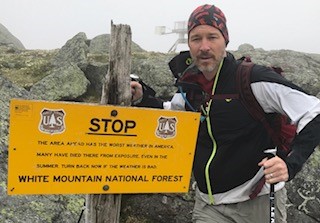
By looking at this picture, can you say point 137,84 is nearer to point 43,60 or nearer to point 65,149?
point 65,149

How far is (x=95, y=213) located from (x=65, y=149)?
1.03 m

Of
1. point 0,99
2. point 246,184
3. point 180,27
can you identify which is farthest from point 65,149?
point 180,27

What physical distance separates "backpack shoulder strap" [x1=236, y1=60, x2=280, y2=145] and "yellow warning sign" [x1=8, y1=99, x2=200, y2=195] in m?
0.82

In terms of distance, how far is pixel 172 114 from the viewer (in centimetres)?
428

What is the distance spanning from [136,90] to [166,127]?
1.11m

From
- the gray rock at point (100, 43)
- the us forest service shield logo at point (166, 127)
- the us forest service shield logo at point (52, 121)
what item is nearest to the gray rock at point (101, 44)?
the gray rock at point (100, 43)

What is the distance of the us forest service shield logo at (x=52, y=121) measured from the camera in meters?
3.82

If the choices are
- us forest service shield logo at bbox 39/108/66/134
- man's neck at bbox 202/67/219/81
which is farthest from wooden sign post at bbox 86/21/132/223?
man's neck at bbox 202/67/219/81

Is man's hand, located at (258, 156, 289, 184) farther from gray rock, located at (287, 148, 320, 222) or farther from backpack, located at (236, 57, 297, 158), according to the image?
gray rock, located at (287, 148, 320, 222)

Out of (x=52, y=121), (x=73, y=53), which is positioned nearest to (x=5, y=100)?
(x=52, y=121)

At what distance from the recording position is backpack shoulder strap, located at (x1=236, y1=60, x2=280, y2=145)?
4734 mm

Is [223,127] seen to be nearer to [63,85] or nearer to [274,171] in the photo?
[274,171]

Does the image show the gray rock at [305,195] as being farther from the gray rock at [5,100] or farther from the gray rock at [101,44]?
the gray rock at [101,44]

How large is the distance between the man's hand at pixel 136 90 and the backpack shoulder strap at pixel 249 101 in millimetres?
1378
